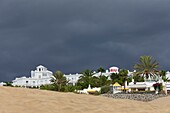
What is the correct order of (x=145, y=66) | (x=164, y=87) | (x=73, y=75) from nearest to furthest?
(x=164, y=87)
(x=145, y=66)
(x=73, y=75)

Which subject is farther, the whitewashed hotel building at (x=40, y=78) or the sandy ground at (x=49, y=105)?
the whitewashed hotel building at (x=40, y=78)

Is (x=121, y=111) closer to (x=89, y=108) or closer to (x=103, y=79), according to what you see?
(x=89, y=108)

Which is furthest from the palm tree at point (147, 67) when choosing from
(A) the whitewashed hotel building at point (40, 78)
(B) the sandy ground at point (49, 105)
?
(B) the sandy ground at point (49, 105)

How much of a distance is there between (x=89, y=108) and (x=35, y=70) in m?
114

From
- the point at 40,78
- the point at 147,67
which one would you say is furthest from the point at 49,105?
the point at 40,78

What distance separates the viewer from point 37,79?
11469cm

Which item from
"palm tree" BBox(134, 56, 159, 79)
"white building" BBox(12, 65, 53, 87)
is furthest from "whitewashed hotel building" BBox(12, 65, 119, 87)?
"palm tree" BBox(134, 56, 159, 79)

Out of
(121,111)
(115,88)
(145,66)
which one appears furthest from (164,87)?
(121,111)

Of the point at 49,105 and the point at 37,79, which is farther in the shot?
the point at 37,79

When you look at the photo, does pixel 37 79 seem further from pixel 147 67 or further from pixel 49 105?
pixel 49 105

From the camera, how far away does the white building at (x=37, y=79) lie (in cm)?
11300

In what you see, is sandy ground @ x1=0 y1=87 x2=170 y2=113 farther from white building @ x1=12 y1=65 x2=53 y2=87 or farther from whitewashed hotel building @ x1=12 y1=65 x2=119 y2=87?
white building @ x1=12 y1=65 x2=53 y2=87

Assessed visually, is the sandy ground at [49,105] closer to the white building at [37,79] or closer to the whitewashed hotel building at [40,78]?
the whitewashed hotel building at [40,78]

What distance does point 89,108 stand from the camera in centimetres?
1209
